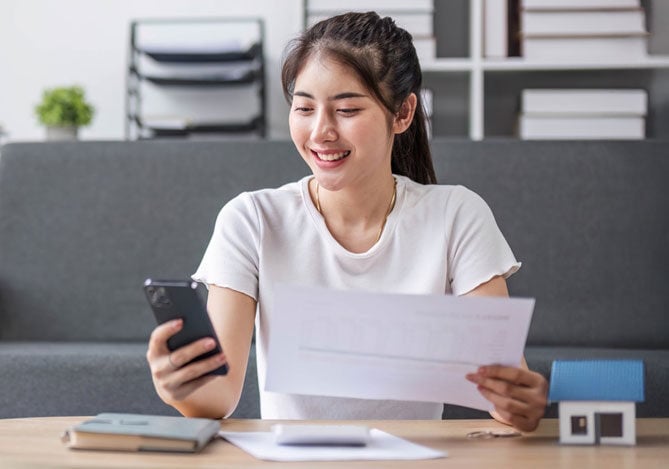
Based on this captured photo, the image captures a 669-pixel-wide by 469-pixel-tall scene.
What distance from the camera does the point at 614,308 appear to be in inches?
87.2

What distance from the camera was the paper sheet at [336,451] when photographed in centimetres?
90

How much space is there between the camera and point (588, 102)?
108 inches

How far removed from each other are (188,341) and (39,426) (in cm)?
19

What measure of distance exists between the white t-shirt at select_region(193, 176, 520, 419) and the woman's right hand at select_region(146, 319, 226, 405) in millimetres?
311

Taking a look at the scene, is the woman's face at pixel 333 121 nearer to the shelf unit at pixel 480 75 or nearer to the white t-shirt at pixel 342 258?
the white t-shirt at pixel 342 258

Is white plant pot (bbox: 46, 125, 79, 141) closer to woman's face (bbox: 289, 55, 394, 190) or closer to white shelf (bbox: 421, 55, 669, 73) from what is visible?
white shelf (bbox: 421, 55, 669, 73)

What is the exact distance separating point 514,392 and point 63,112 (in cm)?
218

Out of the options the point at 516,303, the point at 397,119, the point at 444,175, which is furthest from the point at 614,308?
the point at 516,303

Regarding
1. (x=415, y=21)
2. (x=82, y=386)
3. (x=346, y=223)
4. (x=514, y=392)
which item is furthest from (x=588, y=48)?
(x=514, y=392)

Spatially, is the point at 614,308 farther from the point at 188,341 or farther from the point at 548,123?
the point at 188,341

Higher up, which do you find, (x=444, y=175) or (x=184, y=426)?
(x=444, y=175)

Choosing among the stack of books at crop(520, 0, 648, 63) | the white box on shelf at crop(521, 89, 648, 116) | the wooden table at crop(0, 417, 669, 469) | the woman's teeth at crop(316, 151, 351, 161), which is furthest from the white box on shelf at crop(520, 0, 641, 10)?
the wooden table at crop(0, 417, 669, 469)

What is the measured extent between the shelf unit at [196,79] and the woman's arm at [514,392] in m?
1.99

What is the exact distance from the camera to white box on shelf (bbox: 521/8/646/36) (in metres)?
2.72
